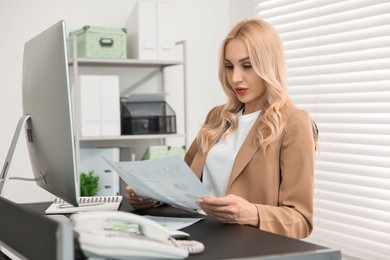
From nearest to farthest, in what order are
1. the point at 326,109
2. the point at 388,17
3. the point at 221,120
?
the point at 221,120, the point at 388,17, the point at 326,109

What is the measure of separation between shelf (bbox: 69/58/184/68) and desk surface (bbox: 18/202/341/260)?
7.12 ft

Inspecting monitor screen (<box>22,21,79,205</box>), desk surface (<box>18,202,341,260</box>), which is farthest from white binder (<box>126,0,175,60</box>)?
desk surface (<box>18,202,341,260</box>)

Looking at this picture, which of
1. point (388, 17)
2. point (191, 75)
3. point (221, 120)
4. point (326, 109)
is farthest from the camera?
point (191, 75)

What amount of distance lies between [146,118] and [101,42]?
0.54 metres

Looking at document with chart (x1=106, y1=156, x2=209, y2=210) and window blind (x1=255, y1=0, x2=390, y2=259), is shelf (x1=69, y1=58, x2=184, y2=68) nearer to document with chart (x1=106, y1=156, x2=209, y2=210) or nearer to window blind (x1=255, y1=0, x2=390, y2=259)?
window blind (x1=255, y1=0, x2=390, y2=259)

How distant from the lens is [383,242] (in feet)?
9.11

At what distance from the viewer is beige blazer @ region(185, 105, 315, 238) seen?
1.67 m

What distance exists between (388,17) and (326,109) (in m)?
0.62

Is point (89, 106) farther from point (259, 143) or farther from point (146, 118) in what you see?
point (259, 143)

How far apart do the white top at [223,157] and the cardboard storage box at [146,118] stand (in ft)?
5.15

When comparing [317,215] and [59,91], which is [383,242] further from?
[59,91]

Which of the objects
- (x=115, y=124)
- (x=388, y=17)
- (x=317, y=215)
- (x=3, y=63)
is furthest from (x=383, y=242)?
(x=3, y=63)

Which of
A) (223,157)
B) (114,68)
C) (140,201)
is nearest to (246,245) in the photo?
(140,201)

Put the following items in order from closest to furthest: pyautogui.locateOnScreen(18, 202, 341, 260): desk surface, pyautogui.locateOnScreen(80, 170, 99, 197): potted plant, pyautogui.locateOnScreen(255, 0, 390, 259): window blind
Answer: pyautogui.locateOnScreen(18, 202, 341, 260): desk surface, pyautogui.locateOnScreen(255, 0, 390, 259): window blind, pyautogui.locateOnScreen(80, 170, 99, 197): potted plant
